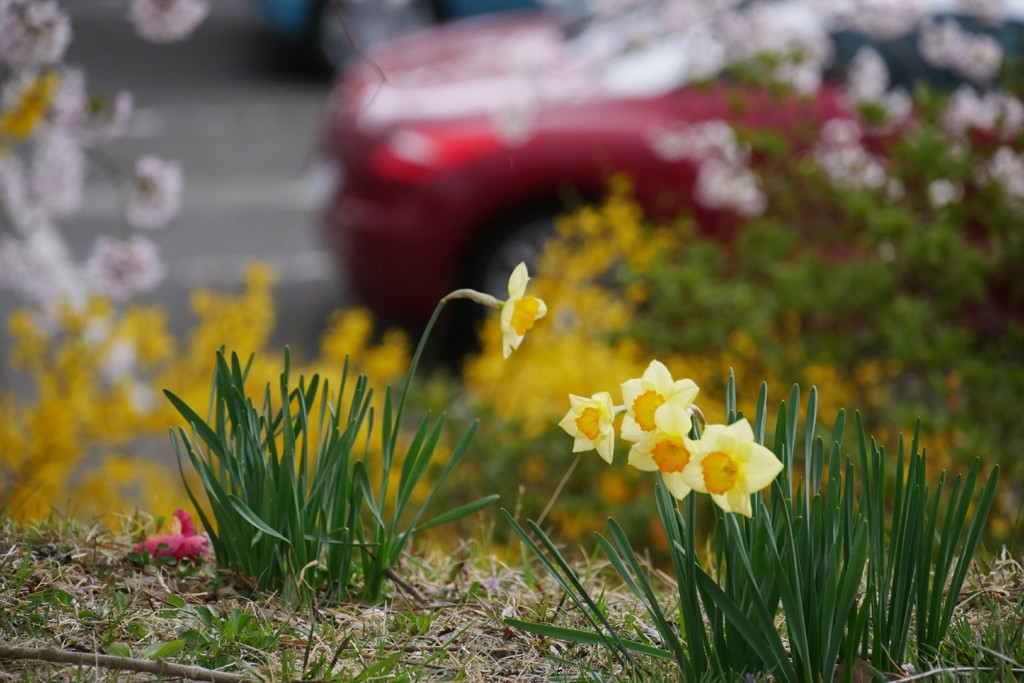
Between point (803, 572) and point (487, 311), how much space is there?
13.7 feet

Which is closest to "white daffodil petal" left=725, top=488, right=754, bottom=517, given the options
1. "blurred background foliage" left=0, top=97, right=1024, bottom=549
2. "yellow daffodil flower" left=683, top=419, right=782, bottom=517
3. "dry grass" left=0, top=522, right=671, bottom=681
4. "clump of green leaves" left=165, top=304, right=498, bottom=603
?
"yellow daffodil flower" left=683, top=419, right=782, bottom=517

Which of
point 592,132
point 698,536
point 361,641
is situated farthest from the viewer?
point 592,132

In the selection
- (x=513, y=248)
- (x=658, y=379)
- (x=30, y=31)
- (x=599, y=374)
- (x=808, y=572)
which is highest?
(x=30, y=31)

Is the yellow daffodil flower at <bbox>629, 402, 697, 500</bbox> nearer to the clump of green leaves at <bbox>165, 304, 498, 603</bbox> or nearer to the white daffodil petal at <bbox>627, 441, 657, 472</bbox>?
the white daffodil petal at <bbox>627, 441, 657, 472</bbox>

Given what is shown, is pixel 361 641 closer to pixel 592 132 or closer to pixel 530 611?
pixel 530 611

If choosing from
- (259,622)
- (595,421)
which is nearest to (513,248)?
(259,622)

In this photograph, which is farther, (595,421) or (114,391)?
(114,391)

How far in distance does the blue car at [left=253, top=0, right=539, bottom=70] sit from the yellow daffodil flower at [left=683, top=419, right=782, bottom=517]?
30.5 ft

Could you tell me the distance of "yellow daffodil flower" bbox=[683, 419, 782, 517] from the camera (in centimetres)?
136

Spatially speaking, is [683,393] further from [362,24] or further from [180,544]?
[362,24]

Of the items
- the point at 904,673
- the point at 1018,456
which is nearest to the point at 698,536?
the point at 1018,456

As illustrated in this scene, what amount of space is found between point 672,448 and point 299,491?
2.14 feet

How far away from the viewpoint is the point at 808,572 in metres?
1.48

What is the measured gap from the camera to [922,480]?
4.94ft
